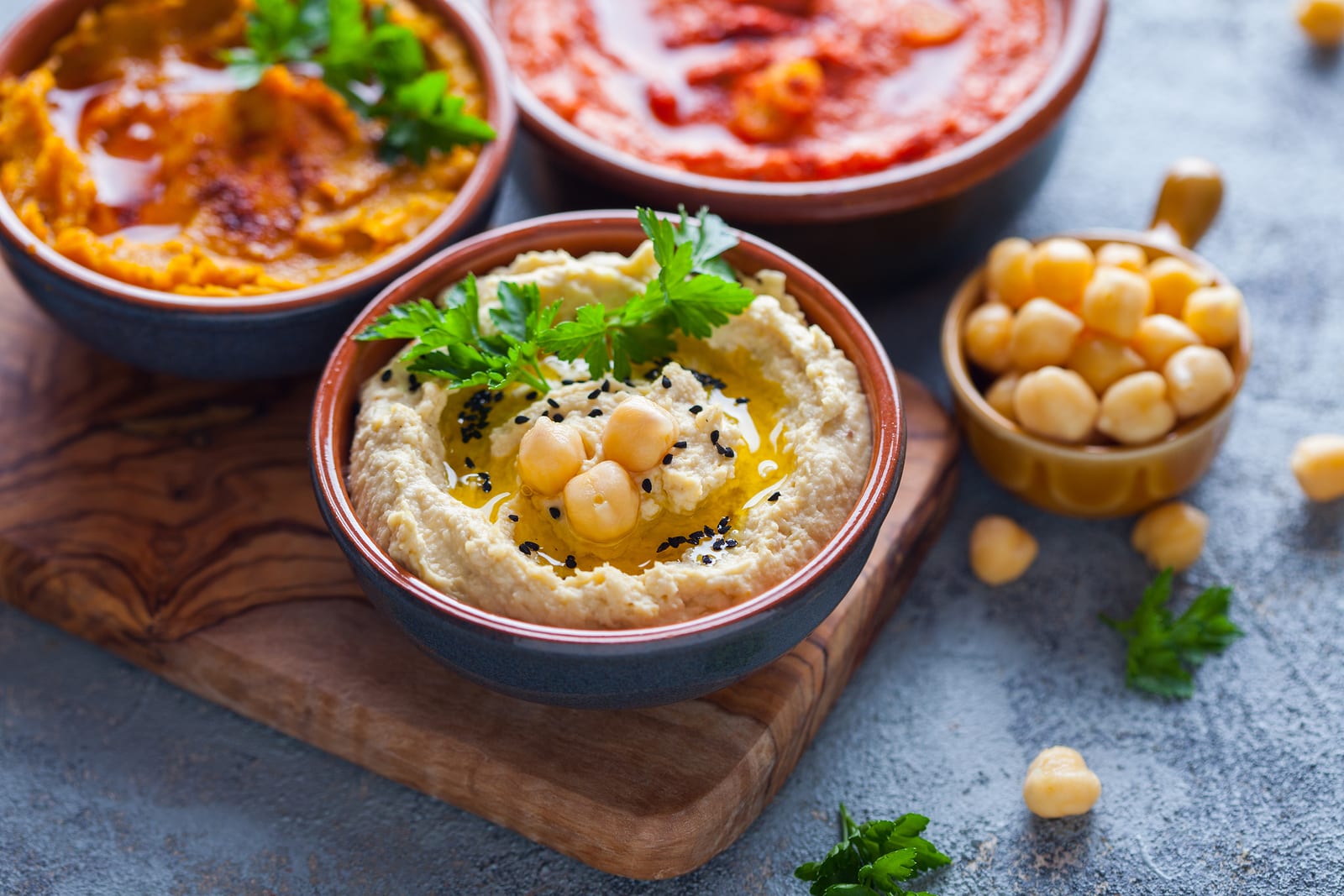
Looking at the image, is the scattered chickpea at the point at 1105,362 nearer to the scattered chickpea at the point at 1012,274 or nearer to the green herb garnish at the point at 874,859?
the scattered chickpea at the point at 1012,274

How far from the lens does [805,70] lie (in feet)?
15.8

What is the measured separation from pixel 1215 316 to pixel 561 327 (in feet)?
6.67

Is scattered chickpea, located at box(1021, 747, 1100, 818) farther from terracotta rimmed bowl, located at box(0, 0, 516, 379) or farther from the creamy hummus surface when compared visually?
terracotta rimmed bowl, located at box(0, 0, 516, 379)

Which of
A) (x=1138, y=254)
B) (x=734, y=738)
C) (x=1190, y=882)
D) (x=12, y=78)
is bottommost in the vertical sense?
(x=1190, y=882)

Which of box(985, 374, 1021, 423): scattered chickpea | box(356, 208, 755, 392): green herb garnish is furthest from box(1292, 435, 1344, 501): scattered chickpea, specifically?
box(356, 208, 755, 392): green herb garnish

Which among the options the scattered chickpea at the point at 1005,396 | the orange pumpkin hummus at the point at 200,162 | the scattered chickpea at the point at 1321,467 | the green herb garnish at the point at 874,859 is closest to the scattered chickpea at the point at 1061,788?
the green herb garnish at the point at 874,859

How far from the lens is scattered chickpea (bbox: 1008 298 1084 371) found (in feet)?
13.8

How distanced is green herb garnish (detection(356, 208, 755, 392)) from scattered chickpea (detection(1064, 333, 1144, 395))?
47.4 inches

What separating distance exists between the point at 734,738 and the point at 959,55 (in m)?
2.71

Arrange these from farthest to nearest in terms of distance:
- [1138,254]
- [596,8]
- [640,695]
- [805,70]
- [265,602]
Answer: [596,8]
[805,70]
[1138,254]
[265,602]
[640,695]

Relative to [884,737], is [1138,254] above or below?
above

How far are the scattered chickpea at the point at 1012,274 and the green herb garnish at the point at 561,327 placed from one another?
1.16m

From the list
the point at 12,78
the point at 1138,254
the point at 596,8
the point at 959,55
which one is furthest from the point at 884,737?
the point at 12,78

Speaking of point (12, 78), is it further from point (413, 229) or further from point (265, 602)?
point (265, 602)
